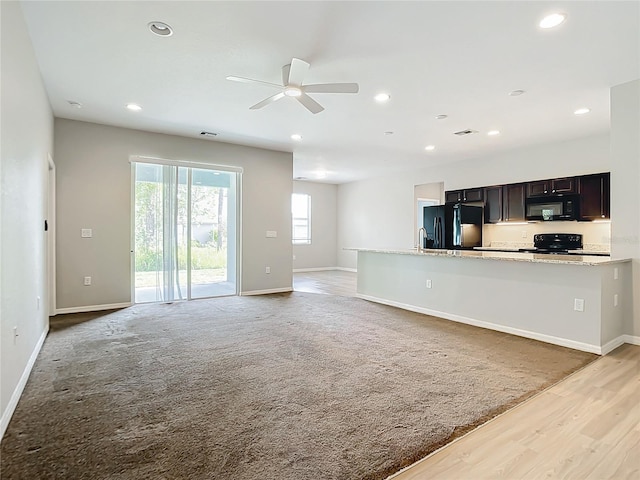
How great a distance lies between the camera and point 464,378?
284 cm

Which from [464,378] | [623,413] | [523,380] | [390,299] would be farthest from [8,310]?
[390,299]

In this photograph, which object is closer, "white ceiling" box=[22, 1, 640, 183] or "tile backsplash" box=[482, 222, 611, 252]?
"white ceiling" box=[22, 1, 640, 183]

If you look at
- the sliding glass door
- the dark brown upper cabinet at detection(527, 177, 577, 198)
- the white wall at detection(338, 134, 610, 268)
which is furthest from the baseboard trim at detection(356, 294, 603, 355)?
the white wall at detection(338, 134, 610, 268)

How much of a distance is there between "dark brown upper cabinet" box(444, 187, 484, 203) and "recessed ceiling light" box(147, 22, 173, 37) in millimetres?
6375

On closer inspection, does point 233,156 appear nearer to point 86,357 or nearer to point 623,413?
point 86,357

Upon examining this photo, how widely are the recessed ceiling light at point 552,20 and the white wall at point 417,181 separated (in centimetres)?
401

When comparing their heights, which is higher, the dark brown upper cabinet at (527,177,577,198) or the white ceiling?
the white ceiling

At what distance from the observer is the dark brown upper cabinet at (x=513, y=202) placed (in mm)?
6648

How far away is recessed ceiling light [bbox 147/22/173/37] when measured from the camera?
2.78m

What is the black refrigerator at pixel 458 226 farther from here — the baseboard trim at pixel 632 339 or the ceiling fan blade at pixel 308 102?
the ceiling fan blade at pixel 308 102

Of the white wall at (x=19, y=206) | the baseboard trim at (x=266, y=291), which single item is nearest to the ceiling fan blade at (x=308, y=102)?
the white wall at (x=19, y=206)

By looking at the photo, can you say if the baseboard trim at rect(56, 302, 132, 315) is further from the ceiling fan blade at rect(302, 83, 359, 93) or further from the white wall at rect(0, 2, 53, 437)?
the ceiling fan blade at rect(302, 83, 359, 93)

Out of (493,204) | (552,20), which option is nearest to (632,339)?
(552,20)

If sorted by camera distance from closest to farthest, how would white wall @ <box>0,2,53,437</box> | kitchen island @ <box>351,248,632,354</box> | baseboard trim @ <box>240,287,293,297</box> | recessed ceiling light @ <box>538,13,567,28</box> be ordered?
1. white wall @ <box>0,2,53,437</box>
2. recessed ceiling light @ <box>538,13,567,28</box>
3. kitchen island @ <box>351,248,632,354</box>
4. baseboard trim @ <box>240,287,293,297</box>
